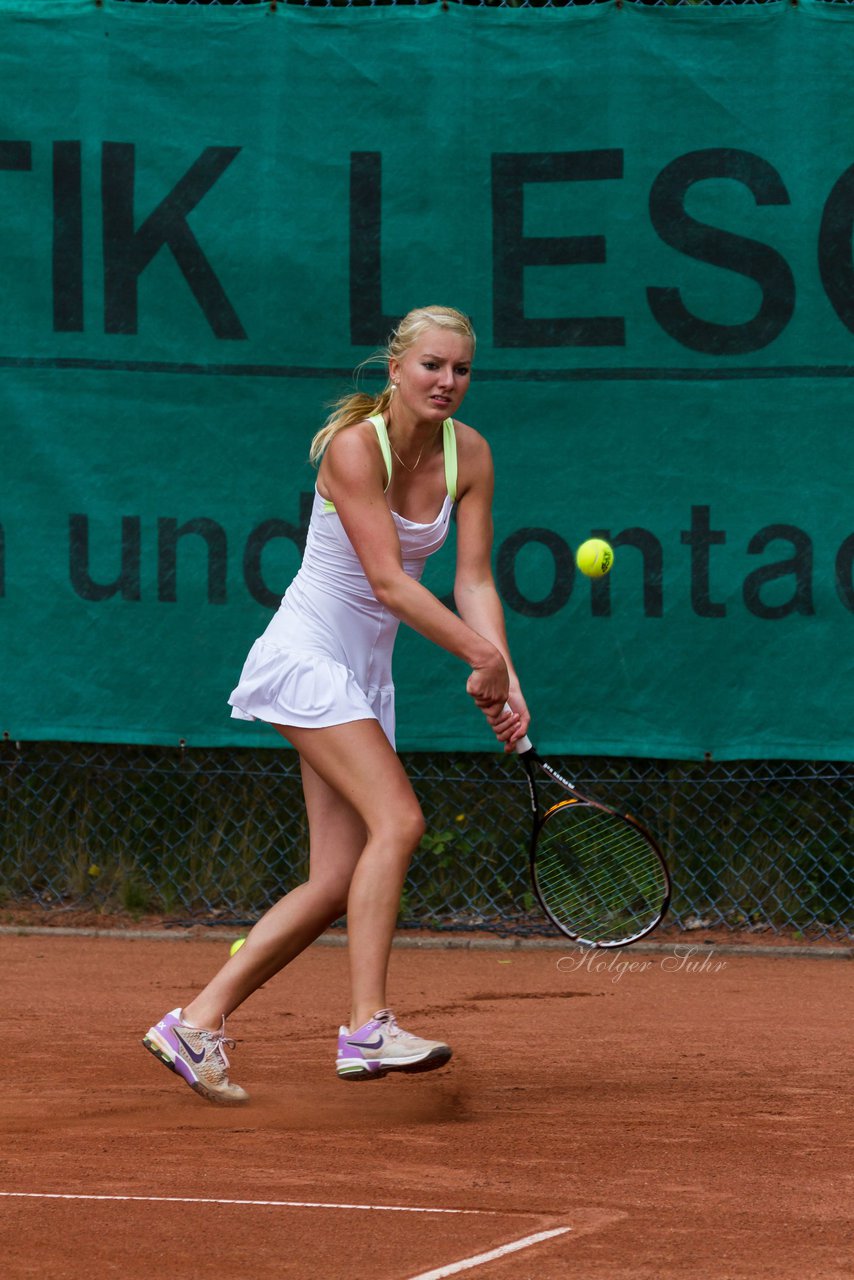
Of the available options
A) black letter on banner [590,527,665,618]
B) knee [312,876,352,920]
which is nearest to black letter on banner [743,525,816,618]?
black letter on banner [590,527,665,618]

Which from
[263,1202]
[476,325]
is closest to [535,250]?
[476,325]

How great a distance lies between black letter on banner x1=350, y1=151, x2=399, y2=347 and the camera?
212 inches

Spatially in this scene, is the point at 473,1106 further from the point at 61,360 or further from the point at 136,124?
the point at 136,124

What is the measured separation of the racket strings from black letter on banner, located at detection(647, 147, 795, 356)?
5.32 ft

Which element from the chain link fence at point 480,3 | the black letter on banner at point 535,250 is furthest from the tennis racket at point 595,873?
the chain link fence at point 480,3

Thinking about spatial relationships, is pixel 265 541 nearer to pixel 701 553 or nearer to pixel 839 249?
pixel 701 553

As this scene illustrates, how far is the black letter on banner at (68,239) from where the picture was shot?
18.0ft

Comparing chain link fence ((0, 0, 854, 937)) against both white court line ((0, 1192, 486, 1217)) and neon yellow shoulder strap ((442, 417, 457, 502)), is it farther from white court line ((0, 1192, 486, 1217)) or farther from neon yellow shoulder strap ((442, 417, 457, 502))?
white court line ((0, 1192, 486, 1217))

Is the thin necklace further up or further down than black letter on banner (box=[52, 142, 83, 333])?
→ further down

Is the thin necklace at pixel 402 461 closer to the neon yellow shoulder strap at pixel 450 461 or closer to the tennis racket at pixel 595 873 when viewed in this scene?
the neon yellow shoulder strap at pixel 450 461

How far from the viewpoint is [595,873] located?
4402mm

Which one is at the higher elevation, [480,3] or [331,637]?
[480,3]

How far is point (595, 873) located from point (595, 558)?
1.08 metres

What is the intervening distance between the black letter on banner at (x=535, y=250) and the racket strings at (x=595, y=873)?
158 cm
